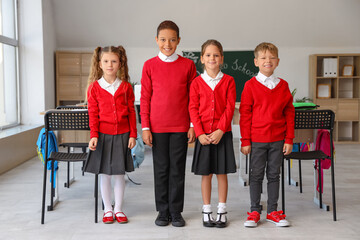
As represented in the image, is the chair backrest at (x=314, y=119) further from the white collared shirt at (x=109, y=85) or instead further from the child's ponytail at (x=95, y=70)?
the child's ponytail at (x=95, y=70)

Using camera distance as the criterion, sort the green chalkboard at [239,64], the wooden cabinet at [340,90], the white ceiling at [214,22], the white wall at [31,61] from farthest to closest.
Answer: the green chalkboard at [239,64]
the wooden cabinet at [340,90]
the white ceiling at [214,22]
the white wall at [31,61]

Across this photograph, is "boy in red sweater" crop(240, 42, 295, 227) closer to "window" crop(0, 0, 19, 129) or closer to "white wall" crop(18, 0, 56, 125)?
"window" crop(0, 0, 19, 129)

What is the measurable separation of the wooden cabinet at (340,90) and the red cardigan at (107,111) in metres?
5.00

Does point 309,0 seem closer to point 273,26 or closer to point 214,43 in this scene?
point 273,26

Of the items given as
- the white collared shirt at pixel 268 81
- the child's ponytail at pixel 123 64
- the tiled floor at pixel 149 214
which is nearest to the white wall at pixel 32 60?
the tiled floor at pixel 149 214

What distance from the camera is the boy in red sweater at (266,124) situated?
2559mm

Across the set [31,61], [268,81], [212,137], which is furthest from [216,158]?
[31,61]


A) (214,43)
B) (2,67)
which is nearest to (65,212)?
(214,43)

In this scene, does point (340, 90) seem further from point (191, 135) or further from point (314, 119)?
point (191, 135)

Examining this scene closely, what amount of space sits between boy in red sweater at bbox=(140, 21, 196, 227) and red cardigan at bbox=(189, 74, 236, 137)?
8cm

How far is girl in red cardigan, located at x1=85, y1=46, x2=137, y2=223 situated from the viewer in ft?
8.53

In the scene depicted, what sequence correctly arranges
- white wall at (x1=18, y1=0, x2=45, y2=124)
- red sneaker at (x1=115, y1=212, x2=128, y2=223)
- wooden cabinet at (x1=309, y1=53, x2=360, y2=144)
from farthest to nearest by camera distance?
wooden cabinet at (x1=309, y1=53, x2=360, y2=144), white wall at (x1=18, y1=0, x2=45, y2=124), red sneaker at (x1=115, y1=212, x2=128, y2=223)

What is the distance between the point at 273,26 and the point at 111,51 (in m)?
4.82

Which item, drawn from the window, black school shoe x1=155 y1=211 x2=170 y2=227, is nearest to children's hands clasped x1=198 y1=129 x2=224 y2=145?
black school shoe x1=155 y1=211 x2=170 y2=227
